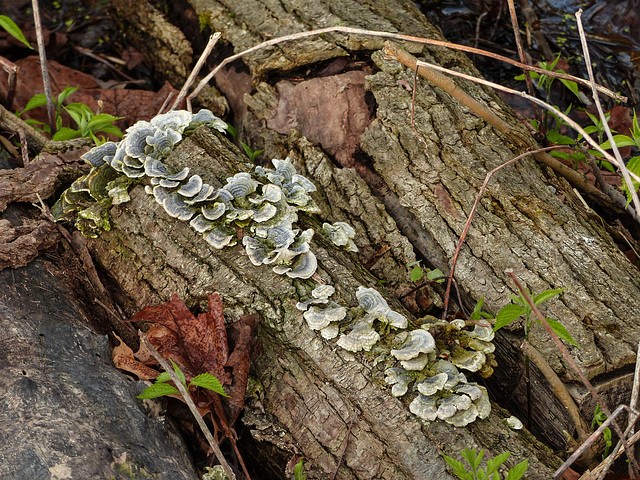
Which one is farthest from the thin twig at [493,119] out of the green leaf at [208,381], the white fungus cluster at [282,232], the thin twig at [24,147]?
the thin twig at [24,147]

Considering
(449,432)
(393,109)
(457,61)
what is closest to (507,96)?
(457,61)

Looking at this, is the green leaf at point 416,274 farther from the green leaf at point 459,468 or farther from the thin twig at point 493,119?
the thin twig at point 493,119

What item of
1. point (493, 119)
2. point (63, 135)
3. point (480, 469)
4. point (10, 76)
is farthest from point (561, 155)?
point (10, 76)

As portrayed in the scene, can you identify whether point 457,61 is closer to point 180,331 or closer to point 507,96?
point 507,96

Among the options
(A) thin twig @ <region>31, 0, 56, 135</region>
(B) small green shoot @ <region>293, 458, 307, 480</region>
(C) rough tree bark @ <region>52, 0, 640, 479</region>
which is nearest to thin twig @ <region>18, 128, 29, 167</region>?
(A) thin twig @ <region>31, 0, 56, 135</region>

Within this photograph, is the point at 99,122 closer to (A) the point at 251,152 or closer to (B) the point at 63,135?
(B) the point at 63,135

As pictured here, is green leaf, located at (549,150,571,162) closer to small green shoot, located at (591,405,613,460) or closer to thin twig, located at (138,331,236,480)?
small green shoot, located at (591,405,613,460)

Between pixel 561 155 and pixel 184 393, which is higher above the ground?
pixel 561 155
